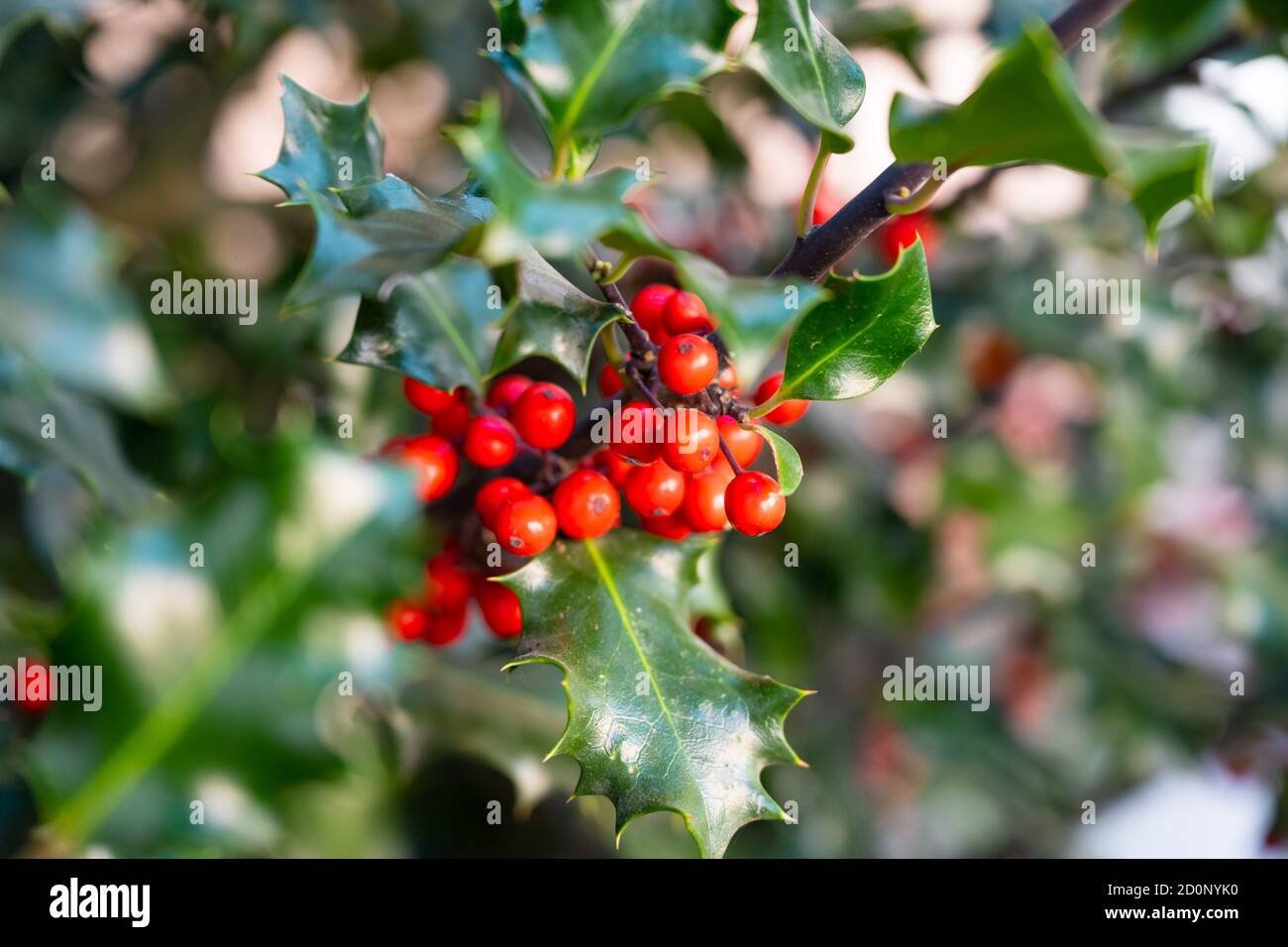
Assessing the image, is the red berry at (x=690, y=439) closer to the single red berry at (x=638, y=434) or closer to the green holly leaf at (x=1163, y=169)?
the single red berry at (x=638, y=434)

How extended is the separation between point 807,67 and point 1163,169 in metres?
0.25

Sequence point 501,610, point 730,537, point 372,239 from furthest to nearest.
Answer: point 730,537 → point 501,610 → point 372,239

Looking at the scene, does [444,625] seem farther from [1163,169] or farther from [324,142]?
[1163,169]

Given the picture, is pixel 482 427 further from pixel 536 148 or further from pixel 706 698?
pixel 536 148

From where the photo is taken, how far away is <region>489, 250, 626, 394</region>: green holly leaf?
1.90 feet

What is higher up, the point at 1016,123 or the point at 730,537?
the point at 1016,123

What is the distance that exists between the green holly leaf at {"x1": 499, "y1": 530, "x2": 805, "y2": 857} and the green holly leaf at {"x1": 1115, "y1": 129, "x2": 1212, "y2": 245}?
37 centimetres

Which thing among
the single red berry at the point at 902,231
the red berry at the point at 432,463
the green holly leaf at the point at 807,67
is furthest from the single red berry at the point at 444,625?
the single red berry at the point at 902,231

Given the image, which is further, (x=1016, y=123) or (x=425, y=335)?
(x=425, y=335)

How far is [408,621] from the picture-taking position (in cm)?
80

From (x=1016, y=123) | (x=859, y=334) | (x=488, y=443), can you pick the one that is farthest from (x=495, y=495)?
(x=1016, y=123)

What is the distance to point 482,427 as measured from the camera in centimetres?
74
